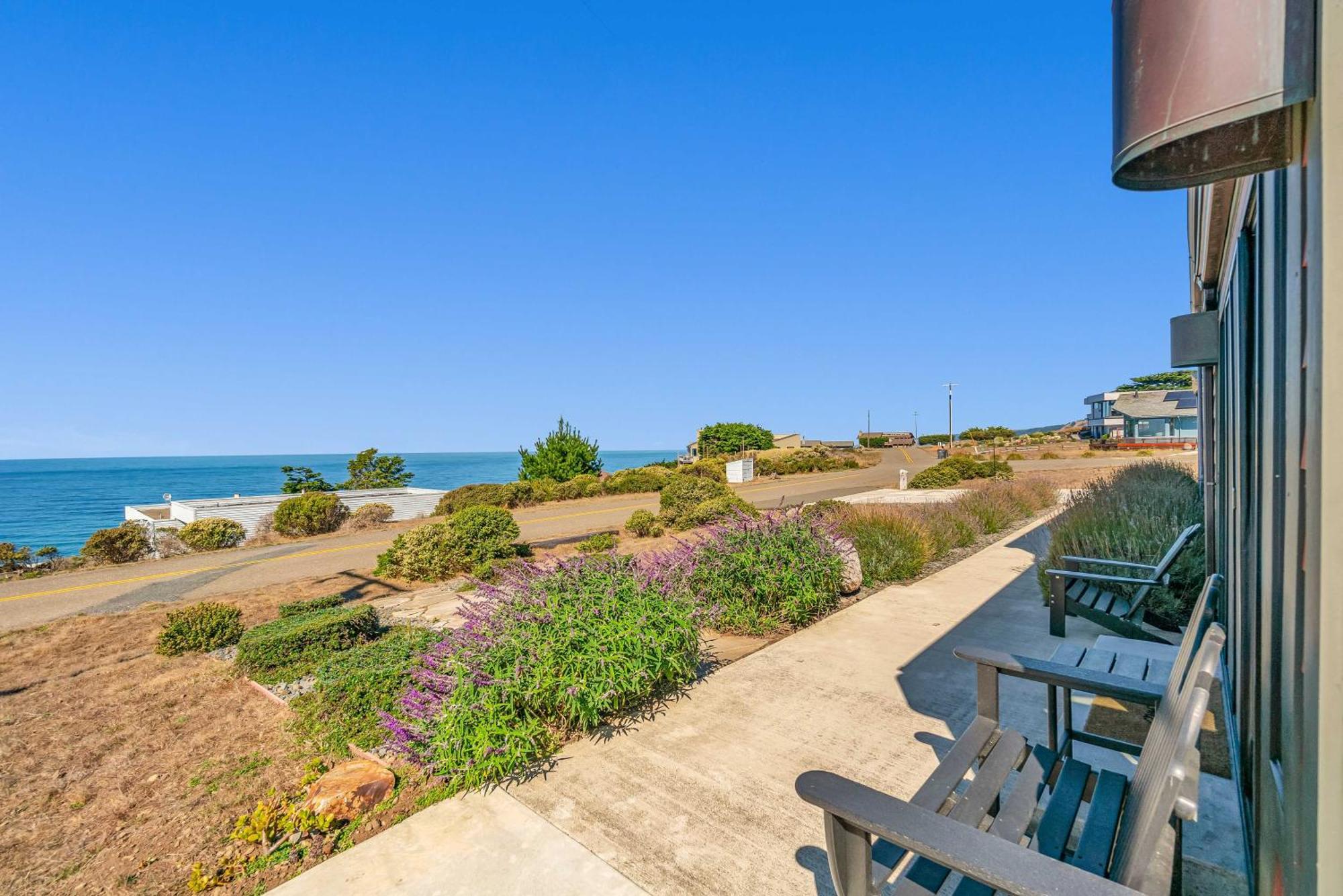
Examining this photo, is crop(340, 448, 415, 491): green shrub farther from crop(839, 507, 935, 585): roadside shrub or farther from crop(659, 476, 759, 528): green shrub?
crop(839, 507, 935, 585): roadside shrub

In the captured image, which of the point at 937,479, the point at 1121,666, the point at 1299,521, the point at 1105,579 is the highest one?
the point at 1299,521

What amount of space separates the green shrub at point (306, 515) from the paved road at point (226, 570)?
836mm

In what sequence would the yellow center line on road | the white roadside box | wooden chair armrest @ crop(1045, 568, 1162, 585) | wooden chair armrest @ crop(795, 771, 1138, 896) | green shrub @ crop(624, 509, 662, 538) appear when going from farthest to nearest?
the white roadside box < green shrub @ crop(624, 509, 662, 538) < the yellow center line on road < wooden chair armrest @ crop(1045, 568, 1162, 585) < wooden chair armrest @ crop(795, 771, 1138, 896)

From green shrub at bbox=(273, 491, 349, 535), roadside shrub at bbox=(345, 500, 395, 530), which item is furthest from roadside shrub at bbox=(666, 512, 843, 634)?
roadside shrub at bbox=(345, 500, 395, 530)

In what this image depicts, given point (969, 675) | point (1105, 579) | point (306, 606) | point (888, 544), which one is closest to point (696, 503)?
point (888, 544)

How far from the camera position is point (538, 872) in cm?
265

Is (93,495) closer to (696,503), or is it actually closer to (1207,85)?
(696,503)

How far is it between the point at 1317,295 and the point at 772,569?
17.8ft

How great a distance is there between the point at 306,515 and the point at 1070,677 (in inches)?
745

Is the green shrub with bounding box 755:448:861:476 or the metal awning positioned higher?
the metal awning

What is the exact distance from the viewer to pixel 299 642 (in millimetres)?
5875

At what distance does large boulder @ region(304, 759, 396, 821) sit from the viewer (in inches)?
125

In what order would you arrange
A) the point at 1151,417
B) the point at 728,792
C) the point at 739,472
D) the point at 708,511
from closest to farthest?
the point at 728,792
the point at 708,511
the point at 739,472
the point at 1151,417

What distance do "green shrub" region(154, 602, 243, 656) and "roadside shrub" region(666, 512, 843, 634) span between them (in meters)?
4.77
